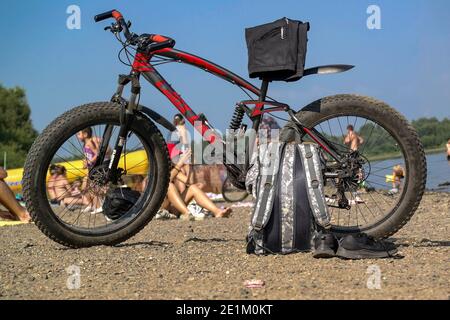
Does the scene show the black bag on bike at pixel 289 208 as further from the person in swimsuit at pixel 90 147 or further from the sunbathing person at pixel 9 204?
the sunbathing person at pixel 9 204

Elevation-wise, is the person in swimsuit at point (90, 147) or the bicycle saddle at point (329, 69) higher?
the bicycle saddle at point (329, 69)

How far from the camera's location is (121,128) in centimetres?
555

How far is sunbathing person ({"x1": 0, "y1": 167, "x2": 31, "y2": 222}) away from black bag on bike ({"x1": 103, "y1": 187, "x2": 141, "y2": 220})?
3.71 m

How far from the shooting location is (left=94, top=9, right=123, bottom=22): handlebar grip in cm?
575

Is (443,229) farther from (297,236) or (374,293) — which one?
(374,293)

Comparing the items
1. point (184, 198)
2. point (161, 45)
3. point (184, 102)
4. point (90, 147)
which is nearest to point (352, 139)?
point (184, 102)

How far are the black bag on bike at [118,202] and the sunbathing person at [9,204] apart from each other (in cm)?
371

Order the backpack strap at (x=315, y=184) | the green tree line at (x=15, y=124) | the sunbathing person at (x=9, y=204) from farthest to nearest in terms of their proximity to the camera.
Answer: the green tree line at (x=15, y=124), the sunbathing person at (x=9, y=204), the backpack strap at (x=315, y=184)

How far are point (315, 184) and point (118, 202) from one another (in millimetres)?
1670

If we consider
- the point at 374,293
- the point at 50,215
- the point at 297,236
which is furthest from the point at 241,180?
the point at 374,293

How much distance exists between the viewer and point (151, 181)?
5762 mm

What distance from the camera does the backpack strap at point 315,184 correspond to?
4.95 meters

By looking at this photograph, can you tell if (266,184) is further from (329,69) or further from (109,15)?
(109,15)

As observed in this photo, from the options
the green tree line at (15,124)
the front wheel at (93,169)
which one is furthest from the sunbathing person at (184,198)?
the green tree line at (15,124)
